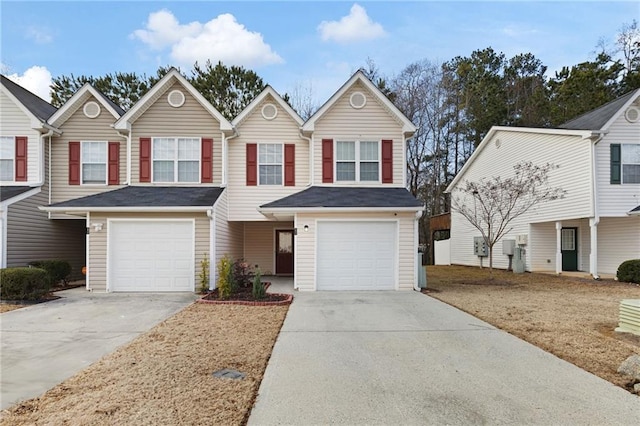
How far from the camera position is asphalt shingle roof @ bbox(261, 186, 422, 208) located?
12.4 meters

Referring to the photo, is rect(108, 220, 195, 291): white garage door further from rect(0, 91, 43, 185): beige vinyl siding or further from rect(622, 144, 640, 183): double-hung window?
rect(622, 144, 640, 183): double-hung window

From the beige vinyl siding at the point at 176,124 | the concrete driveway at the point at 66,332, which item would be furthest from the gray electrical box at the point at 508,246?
the concrete driveway at the point at 66,332

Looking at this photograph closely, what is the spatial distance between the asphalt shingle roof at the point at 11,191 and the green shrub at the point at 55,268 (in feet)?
7.52

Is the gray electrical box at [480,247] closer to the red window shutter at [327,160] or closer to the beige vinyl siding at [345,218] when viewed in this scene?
the beige vinyl siding at [345,218]

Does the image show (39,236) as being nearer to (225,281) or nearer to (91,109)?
(91,109)

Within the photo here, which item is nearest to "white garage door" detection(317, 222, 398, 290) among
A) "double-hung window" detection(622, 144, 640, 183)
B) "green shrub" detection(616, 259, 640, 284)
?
"green shrub" detection(616, 259, 640, 284)

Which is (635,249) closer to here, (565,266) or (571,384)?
(565,266)

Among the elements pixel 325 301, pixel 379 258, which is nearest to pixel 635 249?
pixel 379 258

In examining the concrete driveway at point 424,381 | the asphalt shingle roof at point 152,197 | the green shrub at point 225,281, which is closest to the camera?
the concrete driveway at point 424,381

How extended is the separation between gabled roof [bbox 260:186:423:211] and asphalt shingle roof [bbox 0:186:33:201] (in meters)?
8.33

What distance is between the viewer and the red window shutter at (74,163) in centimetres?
1463

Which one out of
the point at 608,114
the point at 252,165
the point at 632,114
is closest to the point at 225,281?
the point at 252,165

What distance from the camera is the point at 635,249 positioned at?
15.4 m

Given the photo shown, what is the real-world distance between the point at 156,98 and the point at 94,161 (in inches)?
134
